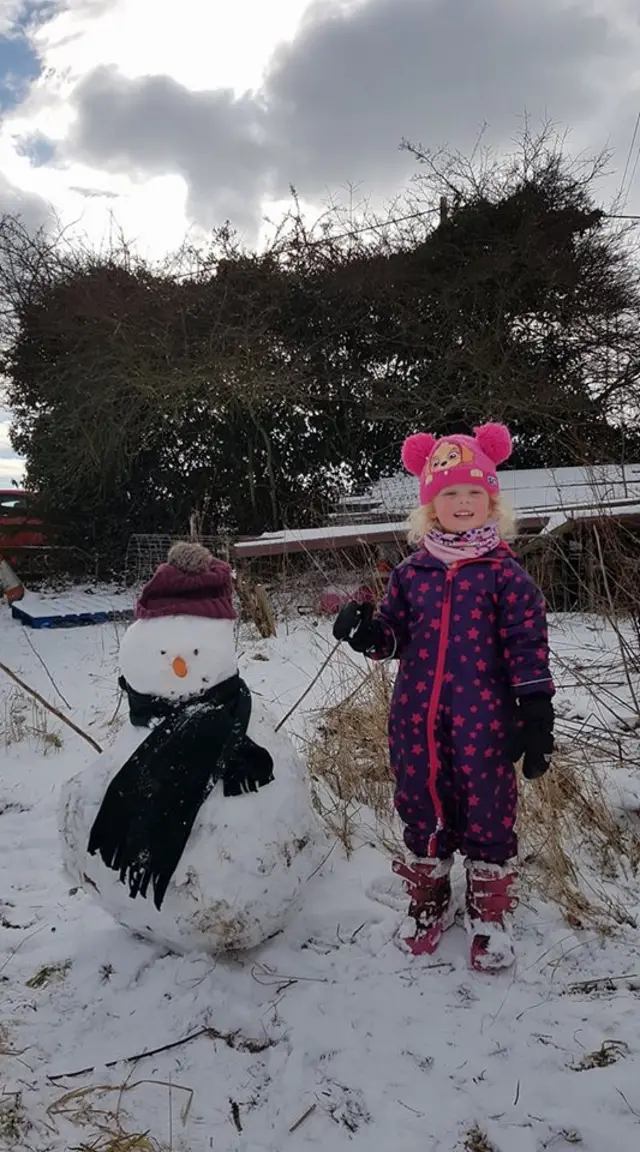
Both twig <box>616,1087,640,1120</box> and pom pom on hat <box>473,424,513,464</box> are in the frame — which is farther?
pom pom on hat <box>473,424,513,464</box>

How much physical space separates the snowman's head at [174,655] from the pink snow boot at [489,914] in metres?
0.92

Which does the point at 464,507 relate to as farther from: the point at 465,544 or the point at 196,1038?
the point at 196,1038

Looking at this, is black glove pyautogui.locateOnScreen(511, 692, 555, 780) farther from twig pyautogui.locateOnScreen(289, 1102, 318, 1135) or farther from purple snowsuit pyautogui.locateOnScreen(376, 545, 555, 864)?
twig pyautogui.locateOnScreen(289, 1102, 318, 1135)

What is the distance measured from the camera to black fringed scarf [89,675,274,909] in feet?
6.27

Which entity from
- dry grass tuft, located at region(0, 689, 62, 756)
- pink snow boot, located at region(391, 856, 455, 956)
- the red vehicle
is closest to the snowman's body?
pink snow boot, located at region(391, 856, 455, 956)

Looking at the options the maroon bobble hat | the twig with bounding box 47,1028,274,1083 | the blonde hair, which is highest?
the blonde hair

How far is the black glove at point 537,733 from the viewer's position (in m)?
1.89

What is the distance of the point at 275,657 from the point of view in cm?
515

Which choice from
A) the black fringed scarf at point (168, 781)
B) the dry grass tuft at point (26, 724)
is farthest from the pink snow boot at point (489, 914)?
the dry grass tuft at point (26, 724)

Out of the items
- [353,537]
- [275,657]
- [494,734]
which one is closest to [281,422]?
[353,537]

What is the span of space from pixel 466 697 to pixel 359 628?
0.35 metres

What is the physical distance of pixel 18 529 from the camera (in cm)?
937

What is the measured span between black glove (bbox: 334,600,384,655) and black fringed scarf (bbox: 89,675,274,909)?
37cm

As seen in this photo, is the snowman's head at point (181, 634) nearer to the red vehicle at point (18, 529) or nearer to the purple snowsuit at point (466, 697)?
the purple snowsuit at point (466, 697)
